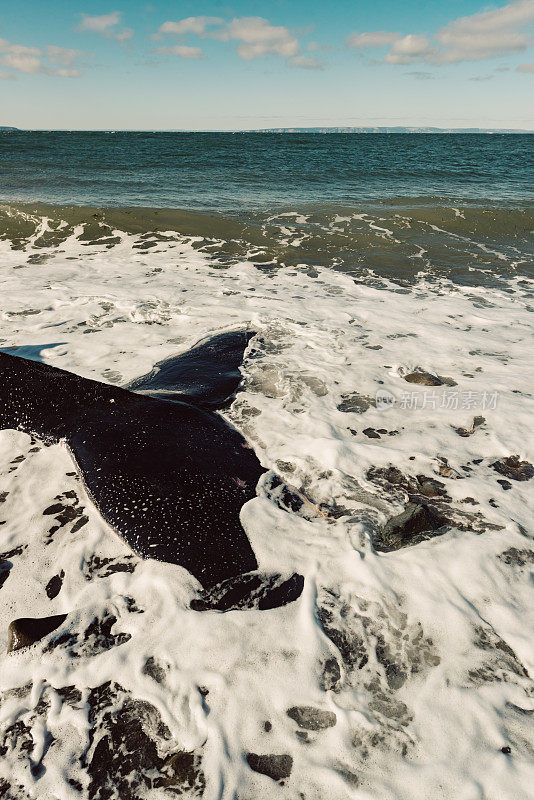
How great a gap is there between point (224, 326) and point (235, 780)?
18.8 feet

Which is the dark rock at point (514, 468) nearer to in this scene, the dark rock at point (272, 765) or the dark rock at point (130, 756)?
the dark rock at point (272, 765)

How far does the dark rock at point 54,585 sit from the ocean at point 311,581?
0.01 m

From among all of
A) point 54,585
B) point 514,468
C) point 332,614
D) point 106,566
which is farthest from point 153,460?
point 514,468

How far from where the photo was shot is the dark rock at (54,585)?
8.85 ft

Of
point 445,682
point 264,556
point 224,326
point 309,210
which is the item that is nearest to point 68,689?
point 264,556

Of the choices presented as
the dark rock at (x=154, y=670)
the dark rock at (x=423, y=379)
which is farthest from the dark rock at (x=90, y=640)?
the dark rock at (x=423, y=379)

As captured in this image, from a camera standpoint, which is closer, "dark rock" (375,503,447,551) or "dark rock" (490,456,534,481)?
"dark rock" (375,503,447,551)

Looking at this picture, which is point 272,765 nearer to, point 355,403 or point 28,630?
point 28,630

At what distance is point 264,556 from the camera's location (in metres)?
2.88

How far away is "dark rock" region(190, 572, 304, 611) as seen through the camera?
102 inches

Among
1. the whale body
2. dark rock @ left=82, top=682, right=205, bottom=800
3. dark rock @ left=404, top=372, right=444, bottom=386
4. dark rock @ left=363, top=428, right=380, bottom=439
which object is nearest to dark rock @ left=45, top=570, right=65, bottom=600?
the whale body

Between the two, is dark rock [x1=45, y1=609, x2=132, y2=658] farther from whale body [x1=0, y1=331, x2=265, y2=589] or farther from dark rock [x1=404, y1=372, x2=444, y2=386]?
dark rock [x1=404, y1=372, x2=444, y2=386]

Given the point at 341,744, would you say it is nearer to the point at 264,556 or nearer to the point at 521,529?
the point at 264,556

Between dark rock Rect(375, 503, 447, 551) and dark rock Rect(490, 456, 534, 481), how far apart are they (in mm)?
978
